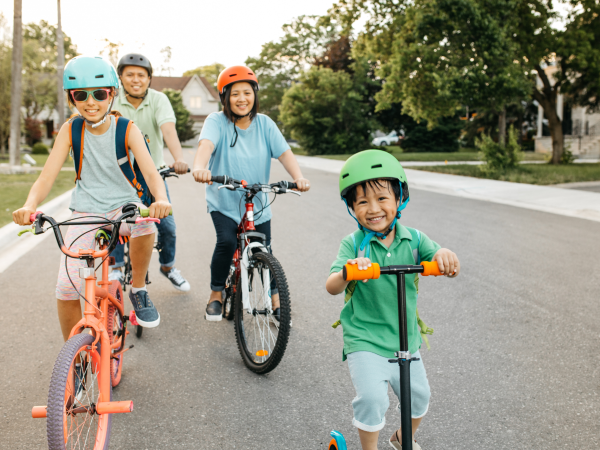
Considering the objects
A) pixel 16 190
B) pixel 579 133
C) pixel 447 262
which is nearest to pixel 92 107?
pixel 447 262

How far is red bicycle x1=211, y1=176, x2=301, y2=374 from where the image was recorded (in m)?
3.82

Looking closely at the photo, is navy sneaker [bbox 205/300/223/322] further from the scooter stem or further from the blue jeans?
the scooter stem

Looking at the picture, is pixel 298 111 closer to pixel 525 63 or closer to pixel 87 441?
pixel 525 63

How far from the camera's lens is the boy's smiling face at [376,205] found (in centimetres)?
252

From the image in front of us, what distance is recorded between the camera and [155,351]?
4246 mm

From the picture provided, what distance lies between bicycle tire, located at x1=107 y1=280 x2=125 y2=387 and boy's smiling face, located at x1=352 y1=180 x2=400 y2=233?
5.56 feet

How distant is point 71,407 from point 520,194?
1309 centimetres

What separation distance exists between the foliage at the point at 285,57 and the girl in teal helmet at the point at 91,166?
50341 millimetres

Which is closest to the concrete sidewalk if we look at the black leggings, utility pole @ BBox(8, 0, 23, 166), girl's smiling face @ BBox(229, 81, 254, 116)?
the black leggings

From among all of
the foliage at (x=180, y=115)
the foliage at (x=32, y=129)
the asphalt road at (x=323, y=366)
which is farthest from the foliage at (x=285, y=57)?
the asphalt road at (x=323, y=366)

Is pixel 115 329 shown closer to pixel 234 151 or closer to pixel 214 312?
pixel 214 312

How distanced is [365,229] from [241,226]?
1.94m

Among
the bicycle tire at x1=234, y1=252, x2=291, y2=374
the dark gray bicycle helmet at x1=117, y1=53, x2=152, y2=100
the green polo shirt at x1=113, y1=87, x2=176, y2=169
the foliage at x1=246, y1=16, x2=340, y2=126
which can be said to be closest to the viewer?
the bicycle tire at x1=234, y1=252, x2=291, y2=374

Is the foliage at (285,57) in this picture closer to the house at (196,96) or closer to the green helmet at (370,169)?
the house at (196,96)
